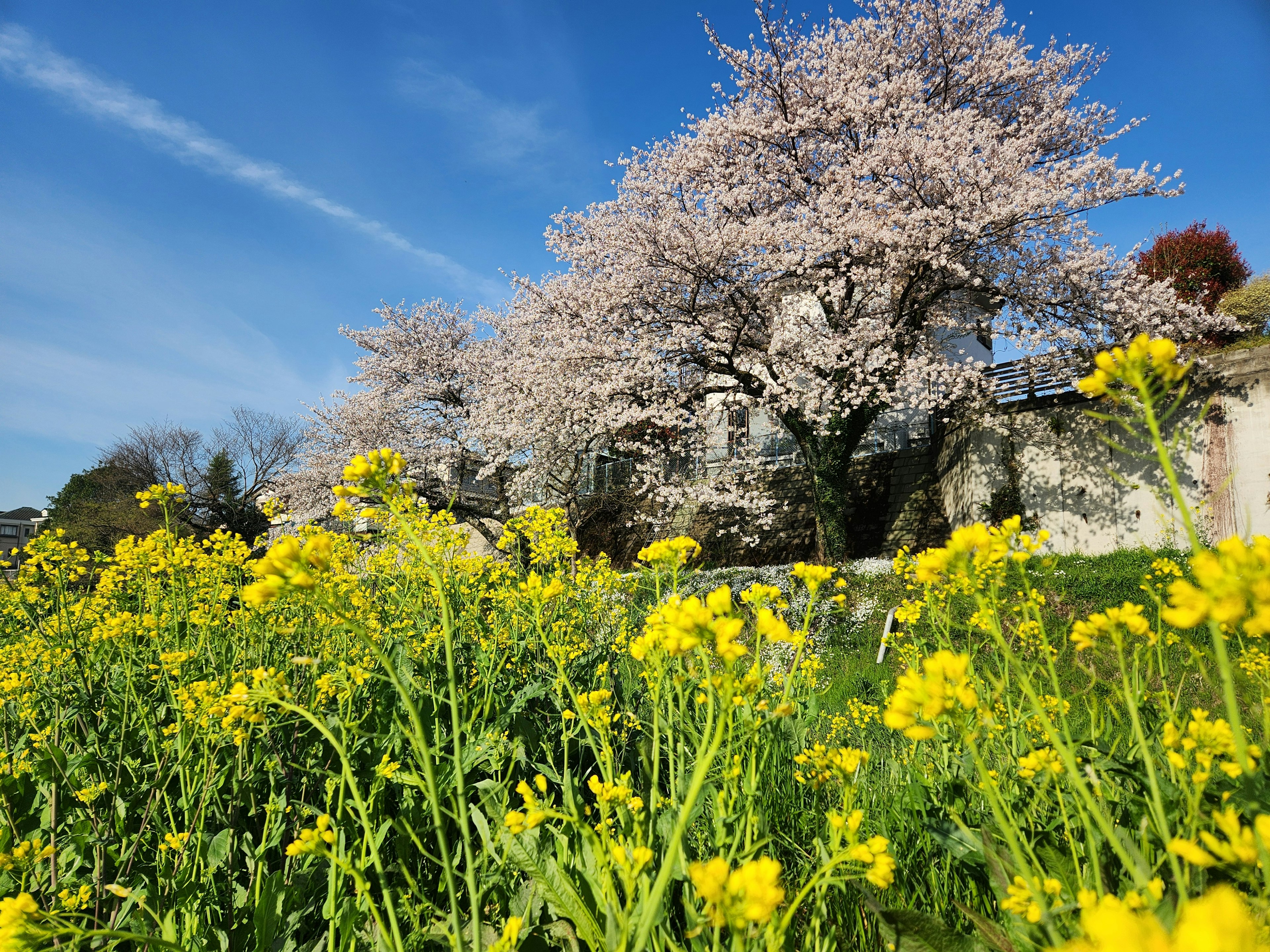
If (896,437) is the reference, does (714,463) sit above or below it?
below

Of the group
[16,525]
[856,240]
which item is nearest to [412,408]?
[856,240]

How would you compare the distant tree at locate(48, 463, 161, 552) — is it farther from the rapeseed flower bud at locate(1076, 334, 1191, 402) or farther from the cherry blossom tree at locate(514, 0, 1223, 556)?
the rapeseed flower bud at locate(1076, 334, 1191, 402)

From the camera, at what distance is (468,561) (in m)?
3.38

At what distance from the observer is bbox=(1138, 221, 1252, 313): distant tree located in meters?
12.3

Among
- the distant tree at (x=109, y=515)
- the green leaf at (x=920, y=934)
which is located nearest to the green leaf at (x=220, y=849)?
the green leaf at (x=920, y=934)

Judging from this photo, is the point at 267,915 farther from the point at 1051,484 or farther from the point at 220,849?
the point at 1051,484

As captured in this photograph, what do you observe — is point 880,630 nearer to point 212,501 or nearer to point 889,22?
point 889,22

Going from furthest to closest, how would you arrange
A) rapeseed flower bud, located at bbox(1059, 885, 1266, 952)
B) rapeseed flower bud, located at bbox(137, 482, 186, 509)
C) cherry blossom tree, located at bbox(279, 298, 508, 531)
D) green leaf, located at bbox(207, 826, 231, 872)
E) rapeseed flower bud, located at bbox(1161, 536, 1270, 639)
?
1. cherry blossom tree, located at bbox(279, 298, 508, 531)
2. rapeseed flower bud, located at bbox(137, 482, 186, 509)
3. green leaf, located at bbox(207, 826, 231, 872)
4. rapeseed flower bud, located at bbox(1161, 536, 1270, 639)
5. rapeseed flower bud, located at bbox(1059, 885, 1266, 952)

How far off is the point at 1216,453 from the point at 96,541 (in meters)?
28.5

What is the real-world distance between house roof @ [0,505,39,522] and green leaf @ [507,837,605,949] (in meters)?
72.8

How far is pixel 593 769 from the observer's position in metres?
2.24

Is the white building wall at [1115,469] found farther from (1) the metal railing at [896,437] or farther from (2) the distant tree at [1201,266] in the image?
(2) the distant tree at [1201,266]

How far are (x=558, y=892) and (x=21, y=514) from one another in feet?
250

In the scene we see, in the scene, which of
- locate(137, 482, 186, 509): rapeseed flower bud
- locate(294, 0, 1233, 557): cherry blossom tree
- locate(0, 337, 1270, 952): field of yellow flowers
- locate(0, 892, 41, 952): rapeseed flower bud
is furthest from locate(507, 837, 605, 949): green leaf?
locate(294, 0, 1233, 557): cherry blossom tree
